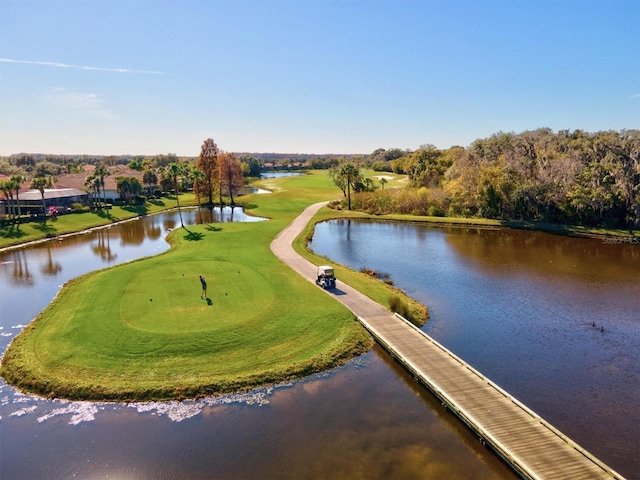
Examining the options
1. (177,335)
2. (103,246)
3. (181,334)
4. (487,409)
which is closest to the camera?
(487,409)

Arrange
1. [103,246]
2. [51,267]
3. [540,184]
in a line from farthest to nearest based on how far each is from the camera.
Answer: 1. [540,184]
2. [103,246]
3. [51,267]

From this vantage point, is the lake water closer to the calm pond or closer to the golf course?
the calm pond

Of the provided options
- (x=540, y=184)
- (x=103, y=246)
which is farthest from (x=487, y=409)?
(x=540, y=184)

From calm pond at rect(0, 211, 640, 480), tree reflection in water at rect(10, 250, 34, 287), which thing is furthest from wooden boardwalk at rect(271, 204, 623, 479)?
tree reflection in water at rect(10, 250, 34, 287)

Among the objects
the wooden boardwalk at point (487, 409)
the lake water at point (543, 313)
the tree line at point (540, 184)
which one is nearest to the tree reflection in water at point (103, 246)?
the lake water at point (543, 313)

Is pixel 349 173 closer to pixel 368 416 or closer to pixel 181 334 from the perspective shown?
pixel 181 334

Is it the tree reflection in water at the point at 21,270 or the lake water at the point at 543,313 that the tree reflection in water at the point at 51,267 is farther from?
the lake water at the point at 543,313
